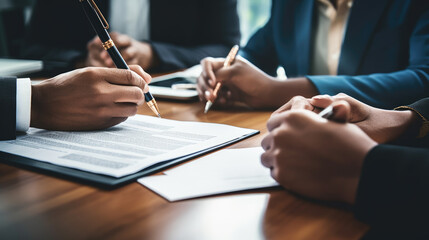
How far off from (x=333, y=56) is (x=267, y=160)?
41.6 inches

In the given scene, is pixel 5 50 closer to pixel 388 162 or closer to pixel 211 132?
pixel 211 132

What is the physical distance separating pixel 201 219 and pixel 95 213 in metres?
0.12

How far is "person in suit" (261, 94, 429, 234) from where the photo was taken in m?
0.42

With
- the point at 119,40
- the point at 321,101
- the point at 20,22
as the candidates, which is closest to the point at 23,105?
the point at 321,101

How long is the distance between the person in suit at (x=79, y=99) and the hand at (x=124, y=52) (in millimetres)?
700

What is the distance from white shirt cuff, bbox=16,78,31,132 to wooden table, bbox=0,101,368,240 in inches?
8.5

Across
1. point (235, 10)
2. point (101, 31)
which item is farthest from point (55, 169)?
point (235, 10)

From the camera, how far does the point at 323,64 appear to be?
4.88 ft

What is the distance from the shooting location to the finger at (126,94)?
739mm

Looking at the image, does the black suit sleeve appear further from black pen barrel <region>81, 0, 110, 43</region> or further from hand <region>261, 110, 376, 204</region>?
black pen barrel <region>81, 0, 110, 43</region>

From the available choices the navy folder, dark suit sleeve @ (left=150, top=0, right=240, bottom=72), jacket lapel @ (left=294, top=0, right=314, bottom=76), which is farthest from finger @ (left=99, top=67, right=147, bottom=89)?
dark suit sleeve @ (left=150, top=0, right=240, bottom=72)

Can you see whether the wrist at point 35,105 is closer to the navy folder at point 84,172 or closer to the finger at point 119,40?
the navy folder at point 84,172

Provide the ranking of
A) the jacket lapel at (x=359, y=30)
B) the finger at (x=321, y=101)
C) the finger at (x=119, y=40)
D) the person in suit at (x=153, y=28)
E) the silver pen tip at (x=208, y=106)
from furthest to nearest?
1. the person in suit at (x=153, y=28)
2. the finger at (x=119, y=40)
3. the jacket lapel at (x=359, y=30)
4. the silver pen tip at (x=208, y=106)
5. the finger at (x=321, y=101)

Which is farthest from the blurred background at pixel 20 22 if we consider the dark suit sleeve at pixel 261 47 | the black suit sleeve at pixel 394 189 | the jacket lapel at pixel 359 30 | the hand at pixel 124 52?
the black suit sleeve at pixel 394 189
